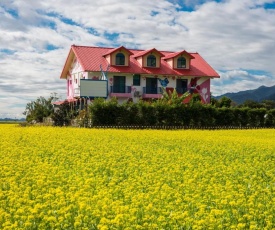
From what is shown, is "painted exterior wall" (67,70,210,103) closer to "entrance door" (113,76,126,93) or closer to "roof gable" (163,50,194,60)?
"entrance door" (113,76,126,93)

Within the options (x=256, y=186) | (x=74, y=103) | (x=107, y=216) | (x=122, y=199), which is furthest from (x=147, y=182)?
(x=74, y=103)

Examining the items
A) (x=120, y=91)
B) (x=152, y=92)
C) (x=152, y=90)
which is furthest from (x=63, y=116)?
(x=152, y=90)

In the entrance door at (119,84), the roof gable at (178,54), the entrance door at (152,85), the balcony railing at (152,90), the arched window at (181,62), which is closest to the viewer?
the entrance door at (119,84)

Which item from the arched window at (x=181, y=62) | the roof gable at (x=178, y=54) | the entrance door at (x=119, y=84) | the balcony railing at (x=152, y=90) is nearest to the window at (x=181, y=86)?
the arched window at (x=181, y=62)

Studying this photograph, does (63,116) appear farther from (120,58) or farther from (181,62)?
(181,62)

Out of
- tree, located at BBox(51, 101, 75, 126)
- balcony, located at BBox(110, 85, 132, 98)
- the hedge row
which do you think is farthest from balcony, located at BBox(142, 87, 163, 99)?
tree, located at BBox(51, 101, 75, 126)

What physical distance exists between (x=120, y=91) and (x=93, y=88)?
4.18 m

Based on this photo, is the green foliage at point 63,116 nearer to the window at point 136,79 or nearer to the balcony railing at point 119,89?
the balcony railing at point 119,89

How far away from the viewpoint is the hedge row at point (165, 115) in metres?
37.4

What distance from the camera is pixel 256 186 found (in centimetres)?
1110

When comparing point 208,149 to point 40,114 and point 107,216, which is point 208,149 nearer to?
point 107,216

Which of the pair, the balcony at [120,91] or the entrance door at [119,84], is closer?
the balcony at [120,91]

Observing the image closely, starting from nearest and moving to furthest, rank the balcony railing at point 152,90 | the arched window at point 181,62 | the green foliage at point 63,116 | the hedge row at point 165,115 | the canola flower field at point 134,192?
the canola flower field at point 134,192, the hedge row at point 165,115, the green foliage at point 63,116, the balcony railing at point 152,90, the arched window at point 181,62

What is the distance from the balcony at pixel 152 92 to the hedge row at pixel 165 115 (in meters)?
8.54
